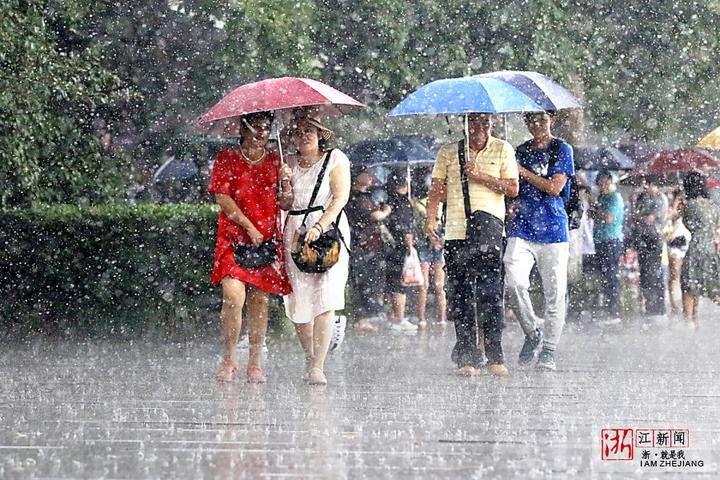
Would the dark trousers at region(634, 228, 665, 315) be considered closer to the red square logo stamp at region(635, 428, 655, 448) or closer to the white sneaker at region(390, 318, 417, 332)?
the white sneaker at region(390, 318, 417, 332)

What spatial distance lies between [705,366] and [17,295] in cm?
572

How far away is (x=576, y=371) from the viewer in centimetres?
1207

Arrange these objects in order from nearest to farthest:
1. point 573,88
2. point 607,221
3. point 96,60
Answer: point 96,60, point 607,221, point 573,88

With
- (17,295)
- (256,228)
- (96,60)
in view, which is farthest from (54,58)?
(256,228)

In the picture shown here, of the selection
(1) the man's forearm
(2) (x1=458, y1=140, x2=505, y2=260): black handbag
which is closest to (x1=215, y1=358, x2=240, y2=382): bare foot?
(2) (x1=458, y1=140, x2=505, y2=260): black handbag

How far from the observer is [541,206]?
12070 millimetres

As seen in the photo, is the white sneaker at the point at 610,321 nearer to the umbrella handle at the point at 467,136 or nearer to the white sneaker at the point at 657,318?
the white sneaker at the point at 657,318

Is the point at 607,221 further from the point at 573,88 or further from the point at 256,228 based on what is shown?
the point at 256,228

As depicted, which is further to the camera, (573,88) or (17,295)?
(573,88)

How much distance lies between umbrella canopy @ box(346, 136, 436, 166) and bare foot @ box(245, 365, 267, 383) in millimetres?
9899

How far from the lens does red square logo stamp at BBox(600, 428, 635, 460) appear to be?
7691 millimetres

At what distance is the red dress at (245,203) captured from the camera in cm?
1098

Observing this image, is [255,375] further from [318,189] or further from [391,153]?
[391,153]

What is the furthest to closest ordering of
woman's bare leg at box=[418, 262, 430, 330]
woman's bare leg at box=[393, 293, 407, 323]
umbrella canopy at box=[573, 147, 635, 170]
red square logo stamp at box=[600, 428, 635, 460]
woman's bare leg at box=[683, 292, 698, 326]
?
1. umbrella canopy at box=[573, 147, 635, 170]
2. woman's bare leg at box=[683, 292, 698, 326]
3. woman's bare leg at box=[418, 262, 430, 330]
4. woman's bare leg at box=[393, 293, 407, 323]
5. red square logo stamp at box=[600, 428, 635, 460]
